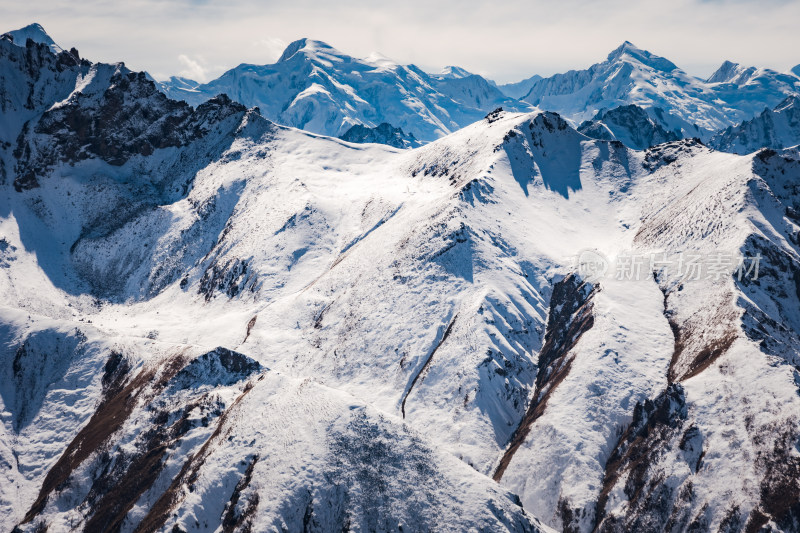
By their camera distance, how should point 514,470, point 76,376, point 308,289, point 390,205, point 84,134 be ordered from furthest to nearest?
point 84,134, point 390,205, point 308,289, point 76,376, point 514,470

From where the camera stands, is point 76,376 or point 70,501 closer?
point 70,501

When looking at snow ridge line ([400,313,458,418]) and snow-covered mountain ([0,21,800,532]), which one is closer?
snow-covered mountain ([0,21,800,532])

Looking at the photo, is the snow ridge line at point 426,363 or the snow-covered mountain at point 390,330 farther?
the snow ridge line at point 426,363

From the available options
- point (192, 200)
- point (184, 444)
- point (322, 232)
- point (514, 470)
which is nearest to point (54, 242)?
point (192, 200)

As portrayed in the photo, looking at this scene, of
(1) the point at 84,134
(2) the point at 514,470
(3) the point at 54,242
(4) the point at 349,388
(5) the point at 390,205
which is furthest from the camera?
(1) the point at 84,134

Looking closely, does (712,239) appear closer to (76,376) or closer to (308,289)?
(308,289)

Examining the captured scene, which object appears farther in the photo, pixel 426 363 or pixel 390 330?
pixel 390 330

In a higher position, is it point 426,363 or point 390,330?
point 390,330

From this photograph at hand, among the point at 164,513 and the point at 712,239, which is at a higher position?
the point at 712,239
